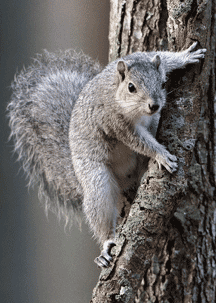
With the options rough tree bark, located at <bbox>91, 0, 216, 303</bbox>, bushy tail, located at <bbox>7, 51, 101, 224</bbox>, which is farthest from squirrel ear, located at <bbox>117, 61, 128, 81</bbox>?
bushy tail, located at <bbox>7, 51, 101, 224</bbox>

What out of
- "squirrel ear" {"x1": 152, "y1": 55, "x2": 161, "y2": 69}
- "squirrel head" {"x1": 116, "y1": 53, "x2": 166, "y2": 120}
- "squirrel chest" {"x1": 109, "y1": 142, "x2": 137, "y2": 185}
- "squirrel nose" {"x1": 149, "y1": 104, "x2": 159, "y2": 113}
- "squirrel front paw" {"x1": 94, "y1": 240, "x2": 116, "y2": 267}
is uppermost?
"squirrel ear" {"x1": 152, "y1": 55, "x2": 161, "y2": 69}

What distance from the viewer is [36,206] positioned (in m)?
1.72

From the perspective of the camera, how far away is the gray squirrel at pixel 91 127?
3.47 feet

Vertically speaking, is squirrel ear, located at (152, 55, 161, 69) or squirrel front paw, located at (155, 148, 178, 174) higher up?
squirrel ear, located at (152, 55, 161, 69)

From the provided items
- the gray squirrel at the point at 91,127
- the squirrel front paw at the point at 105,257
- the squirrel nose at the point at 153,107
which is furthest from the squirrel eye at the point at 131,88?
the squirrel front paw at the point at 105,257

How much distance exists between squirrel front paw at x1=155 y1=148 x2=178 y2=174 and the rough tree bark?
0.02 meters

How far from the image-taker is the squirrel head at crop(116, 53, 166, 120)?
98cm

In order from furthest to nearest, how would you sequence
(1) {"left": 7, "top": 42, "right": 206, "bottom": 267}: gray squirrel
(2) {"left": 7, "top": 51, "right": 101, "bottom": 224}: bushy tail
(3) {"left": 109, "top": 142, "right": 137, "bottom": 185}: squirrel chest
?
(2) {"left": 7, "top": 51, "right": 101, "bottom": 224}: bushy tail < (3) {"left": 109, "top": 142, "right": 137, "bottom": 185}: squirrel chest < (1) {"left": 7, "top": 42, "right": 206, "bottom": 267}: gray squirrel

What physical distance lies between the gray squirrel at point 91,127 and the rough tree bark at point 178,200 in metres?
0.05

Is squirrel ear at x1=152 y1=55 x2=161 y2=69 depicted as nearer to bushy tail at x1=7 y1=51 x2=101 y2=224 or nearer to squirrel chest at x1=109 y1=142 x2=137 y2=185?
squirrel chest at x1=109 y1=142 x2=137 y2=185

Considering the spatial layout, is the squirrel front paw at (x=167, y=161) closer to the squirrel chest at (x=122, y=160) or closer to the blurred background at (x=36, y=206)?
the squirrel chest at (x=122, y=160)

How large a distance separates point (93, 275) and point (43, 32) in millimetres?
1140

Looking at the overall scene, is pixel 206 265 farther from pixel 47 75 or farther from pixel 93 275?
pixel 47 75

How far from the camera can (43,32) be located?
153 centimetres
